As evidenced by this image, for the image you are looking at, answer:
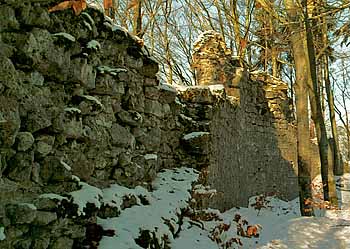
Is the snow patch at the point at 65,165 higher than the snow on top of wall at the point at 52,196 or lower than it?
higher

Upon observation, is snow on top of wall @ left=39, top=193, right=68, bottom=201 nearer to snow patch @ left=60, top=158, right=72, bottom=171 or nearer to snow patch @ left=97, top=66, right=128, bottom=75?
snow patch @ left=60, top=158, right=72, bottom=171

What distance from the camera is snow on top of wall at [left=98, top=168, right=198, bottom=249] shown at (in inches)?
135

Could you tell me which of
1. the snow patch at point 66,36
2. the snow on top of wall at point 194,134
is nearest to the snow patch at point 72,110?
the snow patch at point 66,36

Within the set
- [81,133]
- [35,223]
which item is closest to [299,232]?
[81,133]

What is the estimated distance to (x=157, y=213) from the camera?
426cm

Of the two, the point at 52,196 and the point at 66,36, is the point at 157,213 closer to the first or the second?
the point at 52,196

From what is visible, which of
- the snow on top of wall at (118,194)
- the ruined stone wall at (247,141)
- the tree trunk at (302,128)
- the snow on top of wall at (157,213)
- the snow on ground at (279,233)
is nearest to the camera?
the snow on top of wall at (157,213)

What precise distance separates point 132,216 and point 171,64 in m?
14.5

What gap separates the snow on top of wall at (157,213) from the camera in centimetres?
343

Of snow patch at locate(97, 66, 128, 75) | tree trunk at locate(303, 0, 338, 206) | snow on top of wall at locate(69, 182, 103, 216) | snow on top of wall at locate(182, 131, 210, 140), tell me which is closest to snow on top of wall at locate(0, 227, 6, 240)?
snow on top of wall at locate(69, 182, 103, 216)

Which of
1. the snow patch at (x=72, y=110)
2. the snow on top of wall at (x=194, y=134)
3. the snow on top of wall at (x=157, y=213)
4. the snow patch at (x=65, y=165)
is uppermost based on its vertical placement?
the snow on top of wall at (x=194, y=134)

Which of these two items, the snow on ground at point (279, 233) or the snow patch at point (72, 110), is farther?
the snow on ground at point (279, 233)

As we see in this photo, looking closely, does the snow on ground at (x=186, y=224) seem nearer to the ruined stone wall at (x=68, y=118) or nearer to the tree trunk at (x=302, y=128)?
the ruined stone wall at (x=68, y=118)

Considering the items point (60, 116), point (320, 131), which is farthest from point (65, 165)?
point (320, 131)
